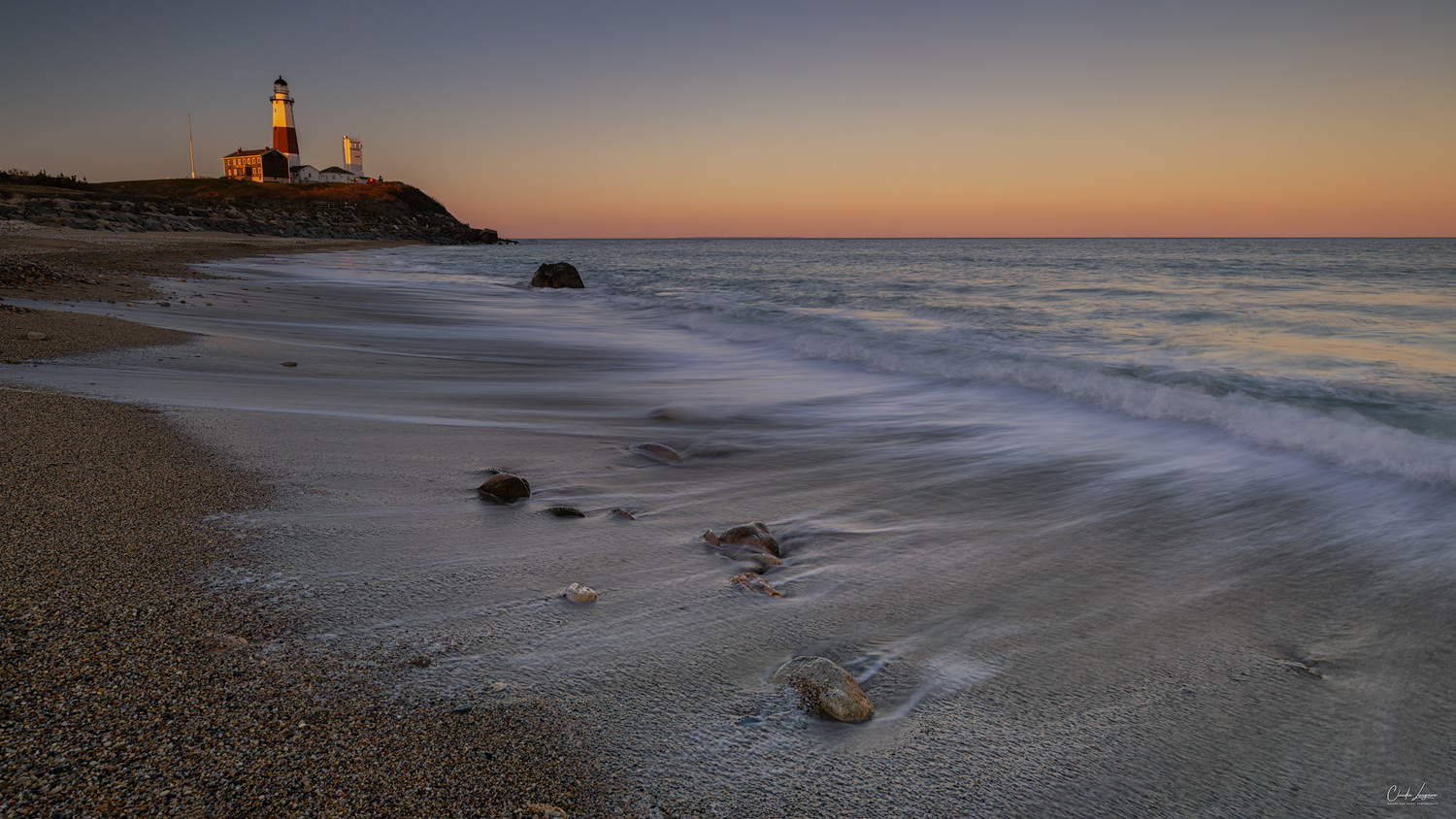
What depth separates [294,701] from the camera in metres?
1.63

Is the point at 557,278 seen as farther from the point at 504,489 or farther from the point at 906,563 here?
the point at 906,563

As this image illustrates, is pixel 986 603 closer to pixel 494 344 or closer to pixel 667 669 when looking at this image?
pixel 667 669

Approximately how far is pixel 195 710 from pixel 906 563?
2268 millimetres

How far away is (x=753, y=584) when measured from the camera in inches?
101

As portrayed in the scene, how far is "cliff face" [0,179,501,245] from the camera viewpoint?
35562mm

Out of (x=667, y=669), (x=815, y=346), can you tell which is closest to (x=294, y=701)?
(x=667, y=669)

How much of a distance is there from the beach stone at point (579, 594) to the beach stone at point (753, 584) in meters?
0.48

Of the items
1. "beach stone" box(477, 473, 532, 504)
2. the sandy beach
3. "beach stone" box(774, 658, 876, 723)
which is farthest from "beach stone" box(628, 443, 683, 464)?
"beach stone" box(774, 658, 876, 723)

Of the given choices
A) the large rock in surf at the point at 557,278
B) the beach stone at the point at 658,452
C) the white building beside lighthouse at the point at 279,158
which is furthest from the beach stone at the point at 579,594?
the white building beside lighthouse at the point at 279,158

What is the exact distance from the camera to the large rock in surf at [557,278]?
71.9 feet

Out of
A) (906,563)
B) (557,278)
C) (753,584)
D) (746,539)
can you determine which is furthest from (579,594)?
(557,278)

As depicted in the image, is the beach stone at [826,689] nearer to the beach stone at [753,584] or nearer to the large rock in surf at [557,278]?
the beach stone at [753,584]

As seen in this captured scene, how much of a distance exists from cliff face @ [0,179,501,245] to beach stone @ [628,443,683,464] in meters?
38.4

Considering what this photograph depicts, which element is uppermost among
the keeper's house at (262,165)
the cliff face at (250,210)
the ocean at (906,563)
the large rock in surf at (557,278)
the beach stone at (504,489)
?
the keeper's house at (262,165)
